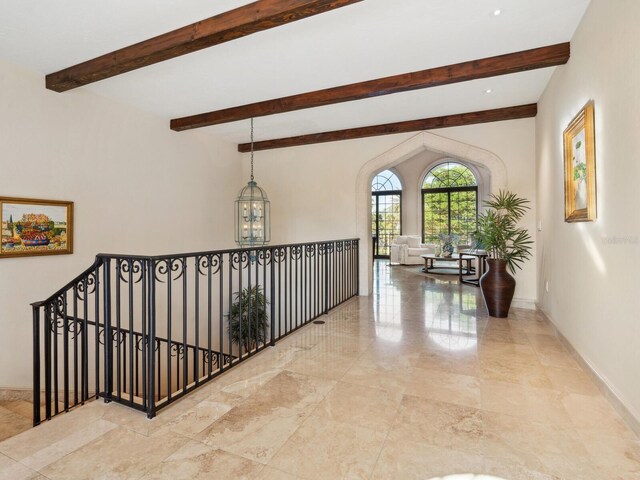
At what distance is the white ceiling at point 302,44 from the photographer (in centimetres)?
256

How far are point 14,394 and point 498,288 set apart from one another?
5423mm

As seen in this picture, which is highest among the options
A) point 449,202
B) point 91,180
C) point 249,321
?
point 449,202

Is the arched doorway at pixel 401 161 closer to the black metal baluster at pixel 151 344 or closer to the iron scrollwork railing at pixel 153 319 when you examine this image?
the iron scrollwork railing at pixel 153 319

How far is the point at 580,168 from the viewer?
2.76 meters

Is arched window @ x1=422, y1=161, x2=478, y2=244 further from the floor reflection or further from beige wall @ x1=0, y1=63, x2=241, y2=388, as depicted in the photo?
beige wall @ x1=0, y1=63, x2=241, y2=388

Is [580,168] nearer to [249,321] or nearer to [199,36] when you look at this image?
[249,321]

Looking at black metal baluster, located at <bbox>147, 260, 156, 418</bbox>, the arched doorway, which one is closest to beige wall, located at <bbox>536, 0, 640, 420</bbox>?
the arched doorway

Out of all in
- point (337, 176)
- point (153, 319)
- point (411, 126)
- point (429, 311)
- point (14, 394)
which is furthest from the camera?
point (337, 176)

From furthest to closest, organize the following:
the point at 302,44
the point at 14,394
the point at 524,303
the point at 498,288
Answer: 1. the point at 524,303
2. the point at 498,288
3. the point at 14,394
4. the point at 302,44

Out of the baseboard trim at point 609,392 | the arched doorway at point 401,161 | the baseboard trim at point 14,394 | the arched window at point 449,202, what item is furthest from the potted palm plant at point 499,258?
the arched window at point 449,202

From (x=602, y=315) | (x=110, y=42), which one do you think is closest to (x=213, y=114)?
(x=110, y=42)

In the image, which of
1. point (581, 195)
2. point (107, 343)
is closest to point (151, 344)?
point (107, 343)

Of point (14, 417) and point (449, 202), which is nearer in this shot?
point (14, 417)

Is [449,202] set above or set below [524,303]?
above
